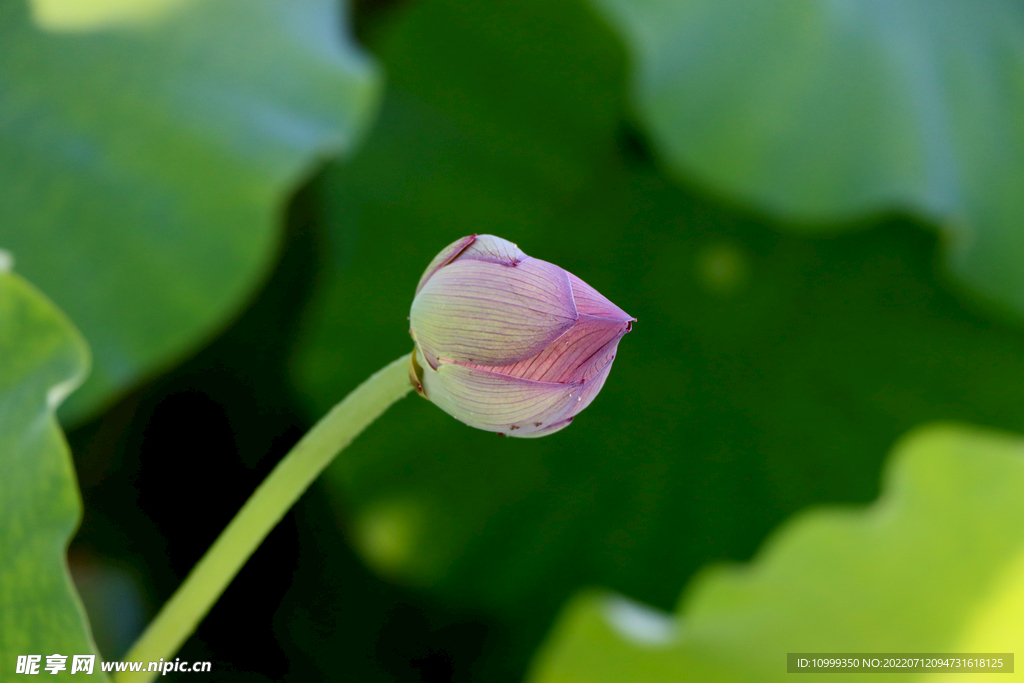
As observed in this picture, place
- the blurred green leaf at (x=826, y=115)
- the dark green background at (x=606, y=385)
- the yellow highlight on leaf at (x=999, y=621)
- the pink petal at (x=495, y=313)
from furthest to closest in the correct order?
the dark green background at (x=606, y=385)
the blurred green leaf at (x=826, y=115)
the yellow highlight on leaf at (x=999, y=621)
the pink petal at (x=495, y=313)

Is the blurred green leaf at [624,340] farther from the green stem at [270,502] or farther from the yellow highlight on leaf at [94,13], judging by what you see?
A: the green stem at [270,502]

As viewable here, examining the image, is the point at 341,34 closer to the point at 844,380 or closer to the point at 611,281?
the point at 611,281

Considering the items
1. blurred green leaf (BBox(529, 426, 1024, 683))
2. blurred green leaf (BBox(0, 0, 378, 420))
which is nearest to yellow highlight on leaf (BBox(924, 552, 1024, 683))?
blurred green leaf (BBox(529, 426, 1024, 683))

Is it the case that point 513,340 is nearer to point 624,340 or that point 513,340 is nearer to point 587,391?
point 587,391

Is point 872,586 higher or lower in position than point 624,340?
higher

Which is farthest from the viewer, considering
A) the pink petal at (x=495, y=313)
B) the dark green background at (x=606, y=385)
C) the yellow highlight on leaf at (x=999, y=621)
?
the dark green background at (x=606, y=385)

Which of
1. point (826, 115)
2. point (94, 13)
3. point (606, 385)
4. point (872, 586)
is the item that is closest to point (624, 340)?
point (606, 385)

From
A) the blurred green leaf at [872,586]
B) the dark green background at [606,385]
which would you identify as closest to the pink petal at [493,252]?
the blurred green leaf at [872,586]

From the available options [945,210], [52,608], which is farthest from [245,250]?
[945,210]

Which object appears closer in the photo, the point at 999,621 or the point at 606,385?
the point at 999,621
